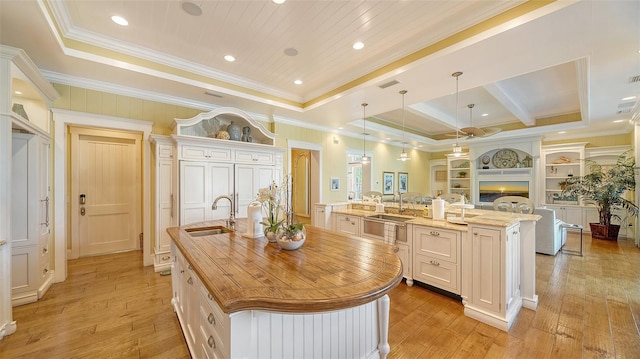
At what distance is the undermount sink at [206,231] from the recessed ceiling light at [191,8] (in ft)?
7.30

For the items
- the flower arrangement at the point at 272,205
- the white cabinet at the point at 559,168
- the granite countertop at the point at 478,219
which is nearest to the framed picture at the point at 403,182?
the white cabinet at the point at 559,168

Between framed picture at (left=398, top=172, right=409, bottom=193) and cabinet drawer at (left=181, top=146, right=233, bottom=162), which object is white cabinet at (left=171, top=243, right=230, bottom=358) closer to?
cabinet drawer at (left=181, top=146, right=233, bottom=162)

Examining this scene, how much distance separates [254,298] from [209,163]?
10.7ft

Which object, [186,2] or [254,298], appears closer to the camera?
[254,298]

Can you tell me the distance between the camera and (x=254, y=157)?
4262 mm

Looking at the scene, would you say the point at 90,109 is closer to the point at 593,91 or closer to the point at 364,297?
the point at 364,297

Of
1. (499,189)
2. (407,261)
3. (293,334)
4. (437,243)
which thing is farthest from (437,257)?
(499,189)

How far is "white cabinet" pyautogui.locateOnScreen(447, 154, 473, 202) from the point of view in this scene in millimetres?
8930

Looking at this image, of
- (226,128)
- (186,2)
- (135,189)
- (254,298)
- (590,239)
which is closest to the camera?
(254,298)

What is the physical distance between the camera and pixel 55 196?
10.5 ft

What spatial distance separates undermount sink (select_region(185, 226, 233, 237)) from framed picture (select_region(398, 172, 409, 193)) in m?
7.09

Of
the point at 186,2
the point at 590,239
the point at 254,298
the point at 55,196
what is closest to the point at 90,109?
the point at 55,196

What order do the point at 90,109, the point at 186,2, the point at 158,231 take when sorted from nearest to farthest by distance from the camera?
the point at 186,2 < the point at 90,109 < the point at 158,231

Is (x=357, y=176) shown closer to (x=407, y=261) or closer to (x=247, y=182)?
(x=247, y=182)
